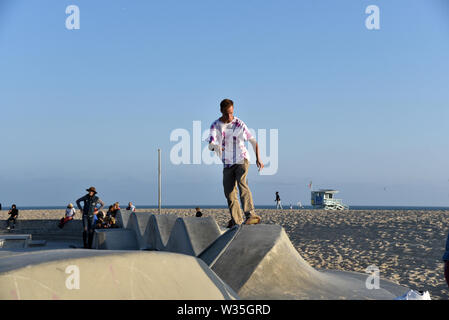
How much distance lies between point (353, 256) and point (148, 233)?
5.79m

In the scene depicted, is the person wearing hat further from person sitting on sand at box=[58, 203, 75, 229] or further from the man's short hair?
the man's short hair

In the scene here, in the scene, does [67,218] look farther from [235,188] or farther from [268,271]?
[268,271]

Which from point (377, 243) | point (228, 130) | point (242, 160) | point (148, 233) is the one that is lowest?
point (377, 243)

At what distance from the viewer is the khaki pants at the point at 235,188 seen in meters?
4.82

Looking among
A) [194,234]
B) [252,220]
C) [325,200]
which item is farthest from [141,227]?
[325,200]

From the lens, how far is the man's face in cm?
466

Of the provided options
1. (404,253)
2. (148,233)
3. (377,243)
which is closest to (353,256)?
(404,253)

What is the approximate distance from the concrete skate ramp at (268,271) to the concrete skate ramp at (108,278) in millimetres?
631

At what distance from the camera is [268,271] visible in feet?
12.0

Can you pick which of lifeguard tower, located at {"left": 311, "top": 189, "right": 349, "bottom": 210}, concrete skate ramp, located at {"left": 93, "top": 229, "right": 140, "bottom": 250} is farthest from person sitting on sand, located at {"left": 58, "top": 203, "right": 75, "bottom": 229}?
lifeguard tower, located at {"left": 311, "top": 189, "right": 349, "bottom": 210}

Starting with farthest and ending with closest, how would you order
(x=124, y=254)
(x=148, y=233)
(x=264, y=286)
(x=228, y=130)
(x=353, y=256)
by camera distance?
(x=353, y=256)
(x=148, y=233)
(x=228, y=130)
(x=264, y=286)
(x=124, y=254)

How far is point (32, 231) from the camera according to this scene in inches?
547
